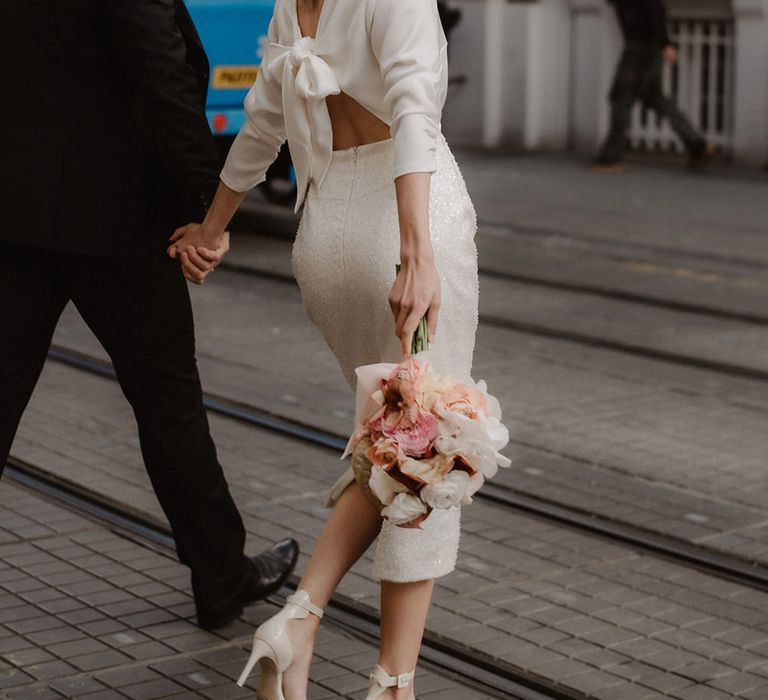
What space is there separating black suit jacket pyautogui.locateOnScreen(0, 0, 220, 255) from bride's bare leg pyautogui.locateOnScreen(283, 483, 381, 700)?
0.80m

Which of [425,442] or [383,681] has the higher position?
[425,442]

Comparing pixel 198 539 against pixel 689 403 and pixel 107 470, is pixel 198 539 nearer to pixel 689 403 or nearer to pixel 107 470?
pixel 107 470

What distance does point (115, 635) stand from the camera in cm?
448

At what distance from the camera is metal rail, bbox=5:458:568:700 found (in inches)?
165

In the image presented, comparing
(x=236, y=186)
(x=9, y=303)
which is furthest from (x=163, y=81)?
(x=9, y=303)

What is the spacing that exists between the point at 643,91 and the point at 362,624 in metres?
11.5

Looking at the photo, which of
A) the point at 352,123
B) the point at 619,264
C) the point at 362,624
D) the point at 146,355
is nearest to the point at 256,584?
the point at 362,624

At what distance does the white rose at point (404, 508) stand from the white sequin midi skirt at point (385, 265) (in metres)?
0.29

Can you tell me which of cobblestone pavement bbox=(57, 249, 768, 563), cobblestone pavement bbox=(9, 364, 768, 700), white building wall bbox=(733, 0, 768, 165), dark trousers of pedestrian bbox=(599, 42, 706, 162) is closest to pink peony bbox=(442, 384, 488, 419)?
cobblestone pavement bbox=(9, 364, 768, 700)

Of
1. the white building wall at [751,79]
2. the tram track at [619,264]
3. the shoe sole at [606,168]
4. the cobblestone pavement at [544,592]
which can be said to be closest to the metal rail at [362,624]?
the cobblestone pavement at [544,592]

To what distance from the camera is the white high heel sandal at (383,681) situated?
371 cm

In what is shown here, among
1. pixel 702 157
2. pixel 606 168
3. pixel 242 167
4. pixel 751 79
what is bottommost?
pixel 606 168

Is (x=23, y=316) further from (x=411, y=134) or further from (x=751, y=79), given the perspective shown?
(x=751, y=79)

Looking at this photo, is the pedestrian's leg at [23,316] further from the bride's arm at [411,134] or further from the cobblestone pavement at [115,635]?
the bride's arm at [411,134]
